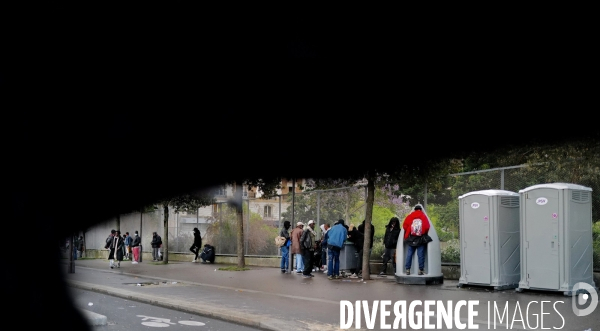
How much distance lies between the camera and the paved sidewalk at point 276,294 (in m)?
9.90

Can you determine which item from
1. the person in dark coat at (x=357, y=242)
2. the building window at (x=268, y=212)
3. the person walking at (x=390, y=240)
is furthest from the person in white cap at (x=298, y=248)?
the building window at (x=268, y=212)

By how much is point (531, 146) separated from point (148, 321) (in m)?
10.1

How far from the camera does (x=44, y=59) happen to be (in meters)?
0.98

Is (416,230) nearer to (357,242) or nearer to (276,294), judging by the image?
(276,294)

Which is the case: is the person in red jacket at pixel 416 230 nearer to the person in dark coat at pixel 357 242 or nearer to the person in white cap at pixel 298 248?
the person in dark coat at pixel 357 242

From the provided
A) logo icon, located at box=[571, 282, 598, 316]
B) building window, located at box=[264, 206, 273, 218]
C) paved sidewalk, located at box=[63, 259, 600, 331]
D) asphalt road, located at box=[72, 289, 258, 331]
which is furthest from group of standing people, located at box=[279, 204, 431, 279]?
building window, located at box=[264, 206, 273, 218]

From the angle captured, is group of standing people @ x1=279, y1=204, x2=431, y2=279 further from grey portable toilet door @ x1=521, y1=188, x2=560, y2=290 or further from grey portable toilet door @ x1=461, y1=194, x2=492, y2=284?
grey portable toilet door @ x1=521, y1=188, x2=560, y2=290

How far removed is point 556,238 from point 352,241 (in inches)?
255

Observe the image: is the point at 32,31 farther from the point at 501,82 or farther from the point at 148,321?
the point at 148,321

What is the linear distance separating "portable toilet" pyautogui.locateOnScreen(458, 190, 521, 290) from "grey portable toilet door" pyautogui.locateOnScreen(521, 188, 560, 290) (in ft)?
2.40

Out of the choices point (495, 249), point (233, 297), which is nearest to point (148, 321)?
point (233, 297)

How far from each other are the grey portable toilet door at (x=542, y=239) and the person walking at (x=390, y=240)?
4.14 meters

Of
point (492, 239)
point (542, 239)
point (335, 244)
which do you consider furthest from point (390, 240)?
point (542, 239)

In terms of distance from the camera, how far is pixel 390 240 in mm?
16938
